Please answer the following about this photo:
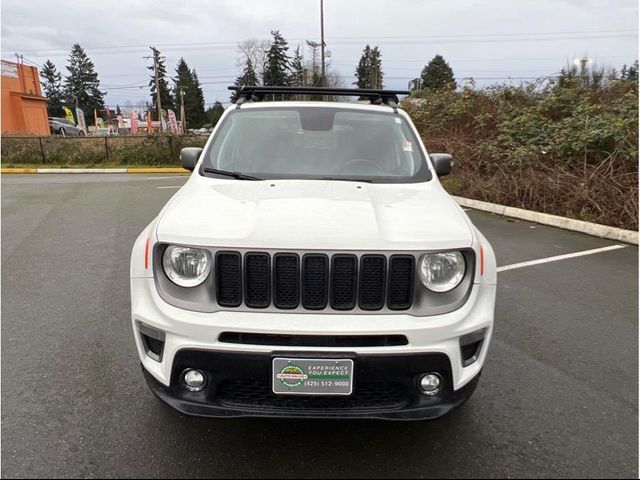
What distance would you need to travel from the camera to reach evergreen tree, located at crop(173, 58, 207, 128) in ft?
269

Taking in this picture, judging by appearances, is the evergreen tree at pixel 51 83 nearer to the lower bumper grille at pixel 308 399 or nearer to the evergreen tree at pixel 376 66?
the evergreen tree at pixel 376 66

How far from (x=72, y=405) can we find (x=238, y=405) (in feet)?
4.14

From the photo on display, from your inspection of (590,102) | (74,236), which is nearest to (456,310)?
(74,236)

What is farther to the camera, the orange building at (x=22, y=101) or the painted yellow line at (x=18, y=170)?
the orange building at (x=22, y=101)

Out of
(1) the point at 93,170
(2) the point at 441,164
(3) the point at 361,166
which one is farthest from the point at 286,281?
(1) the point at 93,170

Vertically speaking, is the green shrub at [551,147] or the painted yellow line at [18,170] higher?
the green shrub at [551,147]

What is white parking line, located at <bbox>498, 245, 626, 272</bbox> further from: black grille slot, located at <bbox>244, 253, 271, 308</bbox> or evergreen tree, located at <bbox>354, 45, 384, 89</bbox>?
evergreen tree, located at <bbox>354, 45, 384, 89</bbox>

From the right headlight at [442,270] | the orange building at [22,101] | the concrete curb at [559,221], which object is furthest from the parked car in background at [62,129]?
the right headlight at [442,270]

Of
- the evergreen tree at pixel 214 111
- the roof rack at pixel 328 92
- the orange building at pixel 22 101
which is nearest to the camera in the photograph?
the roof rack at pixel 328 92

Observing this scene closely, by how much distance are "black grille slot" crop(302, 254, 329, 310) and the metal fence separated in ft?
61.8

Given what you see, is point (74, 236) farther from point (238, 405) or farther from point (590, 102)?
point (590, 102)

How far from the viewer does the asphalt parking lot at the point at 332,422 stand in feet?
7.79

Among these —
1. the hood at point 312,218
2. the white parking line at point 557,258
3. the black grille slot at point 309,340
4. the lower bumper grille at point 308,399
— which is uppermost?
the hood at point 312,218

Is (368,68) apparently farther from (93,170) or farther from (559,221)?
(559,221)
